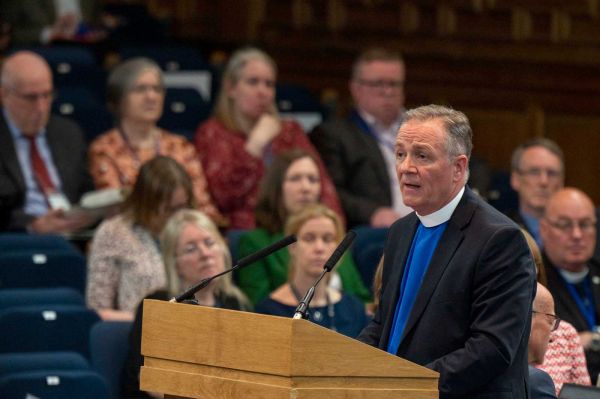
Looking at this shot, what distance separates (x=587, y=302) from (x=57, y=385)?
7.22 feet

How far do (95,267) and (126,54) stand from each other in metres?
2.98

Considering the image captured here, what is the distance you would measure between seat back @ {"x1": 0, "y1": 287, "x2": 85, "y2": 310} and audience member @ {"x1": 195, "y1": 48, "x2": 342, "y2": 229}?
57.2 inches

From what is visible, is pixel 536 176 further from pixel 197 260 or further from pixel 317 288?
pixel 197 260

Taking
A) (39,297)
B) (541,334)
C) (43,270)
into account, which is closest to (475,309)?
(541,334)

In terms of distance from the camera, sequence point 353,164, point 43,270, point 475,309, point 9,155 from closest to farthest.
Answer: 1. point 475,309
2. point 43,270
3. point 9,155
4. point 353,164

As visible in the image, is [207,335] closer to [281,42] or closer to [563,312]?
[563,312]

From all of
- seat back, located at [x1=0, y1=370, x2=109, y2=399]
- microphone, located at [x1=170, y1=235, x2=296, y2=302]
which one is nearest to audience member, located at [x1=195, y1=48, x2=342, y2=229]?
seat back, located at [x1=0, y1=370, x2=109, y2=399]

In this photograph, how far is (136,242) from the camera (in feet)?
16.9

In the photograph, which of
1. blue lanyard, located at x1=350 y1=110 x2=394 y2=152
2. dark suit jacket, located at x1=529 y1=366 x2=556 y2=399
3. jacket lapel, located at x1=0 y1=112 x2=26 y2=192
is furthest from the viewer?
blue lanyard, located at x1=350 y1=110 x2=394 y2=152

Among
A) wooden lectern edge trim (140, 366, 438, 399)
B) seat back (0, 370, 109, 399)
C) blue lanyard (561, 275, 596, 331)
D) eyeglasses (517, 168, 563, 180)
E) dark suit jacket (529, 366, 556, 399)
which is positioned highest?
wooden lectern edge trim (140, 366, 438, 399)

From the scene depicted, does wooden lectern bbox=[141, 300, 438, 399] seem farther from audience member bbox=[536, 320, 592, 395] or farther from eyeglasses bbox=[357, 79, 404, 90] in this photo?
eyeglasses bbox=[357, 79, 404, 90]

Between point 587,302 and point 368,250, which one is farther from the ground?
point 368,250

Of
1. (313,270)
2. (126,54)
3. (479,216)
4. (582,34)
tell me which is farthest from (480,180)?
(479,216)

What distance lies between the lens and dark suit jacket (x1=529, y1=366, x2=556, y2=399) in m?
3.11
